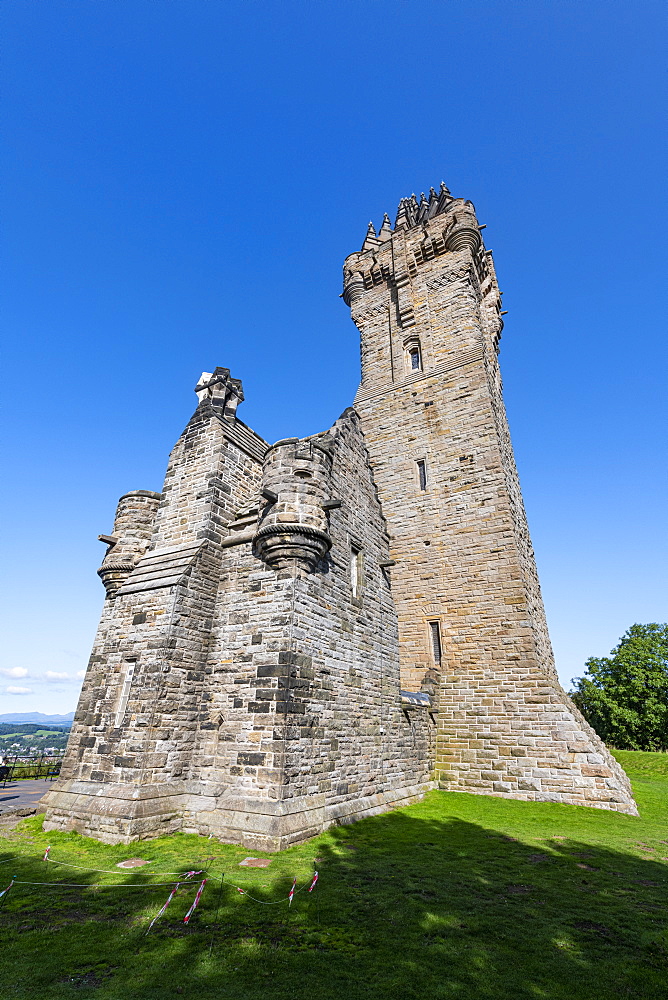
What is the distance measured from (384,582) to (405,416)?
24.9ft

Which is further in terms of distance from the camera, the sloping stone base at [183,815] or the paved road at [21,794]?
the paved road at [21,794]

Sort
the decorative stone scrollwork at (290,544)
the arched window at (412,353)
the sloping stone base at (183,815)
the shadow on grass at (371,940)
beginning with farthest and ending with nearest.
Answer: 1. the arched window at (412,353)
2. the decorative stone scrollwork at (290,544)
3. the sloping stone base at (183,815)
4. the shadow on grass at (371,940)

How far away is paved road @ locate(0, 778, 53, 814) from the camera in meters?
13.8

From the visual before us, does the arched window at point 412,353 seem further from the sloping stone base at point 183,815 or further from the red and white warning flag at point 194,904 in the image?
the red and white warning flag at point 194,904

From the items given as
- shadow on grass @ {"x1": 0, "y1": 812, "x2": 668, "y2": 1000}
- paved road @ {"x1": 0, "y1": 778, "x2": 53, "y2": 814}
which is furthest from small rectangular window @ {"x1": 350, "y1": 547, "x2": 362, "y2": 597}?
paved road @ {"x1": 0, "y1": 778, "x2": 53, "y2": 814}

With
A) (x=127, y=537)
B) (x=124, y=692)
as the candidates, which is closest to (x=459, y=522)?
(x=127, y=537)

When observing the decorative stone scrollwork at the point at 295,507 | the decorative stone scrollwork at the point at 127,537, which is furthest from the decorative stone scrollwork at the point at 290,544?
the decorative stone scrollwork at the point at 127,537

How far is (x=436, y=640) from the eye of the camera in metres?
16.0

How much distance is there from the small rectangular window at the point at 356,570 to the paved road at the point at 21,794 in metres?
9.82

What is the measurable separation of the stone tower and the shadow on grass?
19.4 ft

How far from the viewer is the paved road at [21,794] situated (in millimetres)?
13751

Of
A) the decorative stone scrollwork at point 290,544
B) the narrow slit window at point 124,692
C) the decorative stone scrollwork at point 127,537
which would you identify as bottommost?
the narrow slit window at point 124,692

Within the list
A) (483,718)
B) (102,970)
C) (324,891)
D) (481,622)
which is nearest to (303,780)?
(324,891)

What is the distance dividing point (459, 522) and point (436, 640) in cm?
412
